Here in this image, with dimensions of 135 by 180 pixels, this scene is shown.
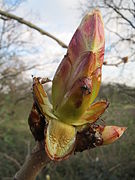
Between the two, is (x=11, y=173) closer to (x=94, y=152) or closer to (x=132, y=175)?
(x=94, y=152)

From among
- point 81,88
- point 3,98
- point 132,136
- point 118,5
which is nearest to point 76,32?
point 81,88

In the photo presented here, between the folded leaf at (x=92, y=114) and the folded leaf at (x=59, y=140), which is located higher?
the folded leaf at (x=92, y=114)

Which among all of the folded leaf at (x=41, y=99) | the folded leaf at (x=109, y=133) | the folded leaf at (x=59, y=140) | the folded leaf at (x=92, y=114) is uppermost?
the folded leaf at (x=41, y=99)

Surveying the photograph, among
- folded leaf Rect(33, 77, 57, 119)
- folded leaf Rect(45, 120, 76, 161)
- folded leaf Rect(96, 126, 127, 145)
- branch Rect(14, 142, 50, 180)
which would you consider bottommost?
branch Rect(14, 142, 50, 180)

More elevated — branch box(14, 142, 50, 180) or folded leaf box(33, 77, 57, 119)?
folded leaf box(33, 77, 57, 119)

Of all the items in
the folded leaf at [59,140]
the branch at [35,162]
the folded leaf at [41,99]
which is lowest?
the branch at [35,162]

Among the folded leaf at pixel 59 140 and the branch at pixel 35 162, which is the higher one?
the folded leaf at pixel 59 140

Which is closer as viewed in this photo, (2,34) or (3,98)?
(2,34)
